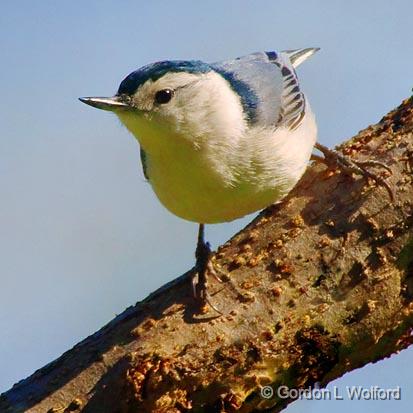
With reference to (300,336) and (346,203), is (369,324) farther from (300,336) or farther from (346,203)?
(346,203)

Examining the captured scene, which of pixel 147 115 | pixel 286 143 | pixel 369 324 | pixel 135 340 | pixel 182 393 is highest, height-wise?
pixel 147 115

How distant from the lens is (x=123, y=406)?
230cm

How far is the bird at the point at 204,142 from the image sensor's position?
2.54 meters

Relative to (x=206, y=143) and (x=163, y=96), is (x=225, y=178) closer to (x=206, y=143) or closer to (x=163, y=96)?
(x=206, y=143)

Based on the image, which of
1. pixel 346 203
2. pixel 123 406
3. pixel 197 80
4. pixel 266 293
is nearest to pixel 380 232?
pixel 346 203

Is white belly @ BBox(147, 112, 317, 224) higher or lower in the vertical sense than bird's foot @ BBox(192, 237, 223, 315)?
higher

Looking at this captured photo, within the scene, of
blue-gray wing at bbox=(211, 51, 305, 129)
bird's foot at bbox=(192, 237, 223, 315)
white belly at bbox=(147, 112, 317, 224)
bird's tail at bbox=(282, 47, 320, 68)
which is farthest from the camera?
bird's tail at bbox=(282, 47, 320, 68)

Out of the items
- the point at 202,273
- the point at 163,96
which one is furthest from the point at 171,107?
the point at 202,273

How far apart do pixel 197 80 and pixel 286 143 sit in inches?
15.5

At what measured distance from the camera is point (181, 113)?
260 cm

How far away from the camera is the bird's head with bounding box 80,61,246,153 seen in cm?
252

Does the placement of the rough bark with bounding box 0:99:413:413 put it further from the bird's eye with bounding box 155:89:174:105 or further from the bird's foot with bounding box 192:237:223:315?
the bird's eye with bounding box 155:89:174:105

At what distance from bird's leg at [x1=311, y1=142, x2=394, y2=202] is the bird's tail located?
79 centimetres

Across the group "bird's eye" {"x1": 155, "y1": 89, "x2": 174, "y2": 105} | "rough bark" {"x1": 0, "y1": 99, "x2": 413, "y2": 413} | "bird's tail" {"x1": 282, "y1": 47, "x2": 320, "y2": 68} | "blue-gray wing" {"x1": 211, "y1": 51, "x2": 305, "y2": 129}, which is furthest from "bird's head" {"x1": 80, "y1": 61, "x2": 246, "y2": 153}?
"bird's tail" {"x1": 282, "y1": 47, "x2": 320, "y2": 68}
